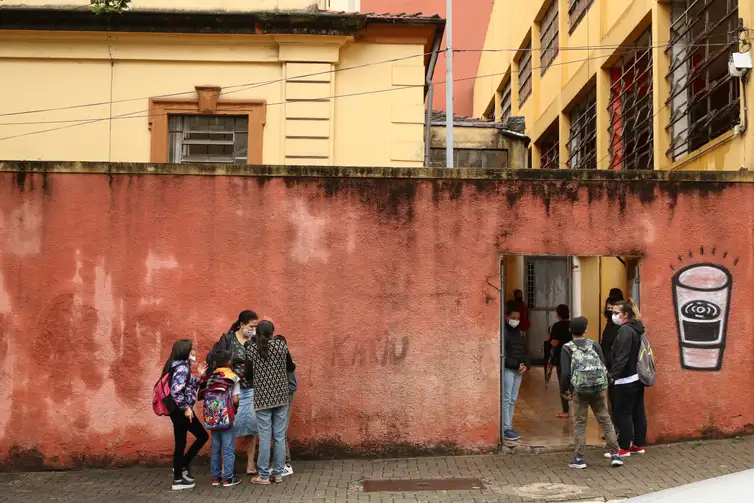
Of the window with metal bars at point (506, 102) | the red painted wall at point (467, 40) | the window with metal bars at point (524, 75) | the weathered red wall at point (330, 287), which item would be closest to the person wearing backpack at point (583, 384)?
the weathered red wall at point (330, 287)

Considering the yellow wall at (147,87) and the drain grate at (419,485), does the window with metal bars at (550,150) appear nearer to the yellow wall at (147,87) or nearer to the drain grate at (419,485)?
the yellow wall at (147,87)

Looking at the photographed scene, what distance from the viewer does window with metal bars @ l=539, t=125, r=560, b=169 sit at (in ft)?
72.0

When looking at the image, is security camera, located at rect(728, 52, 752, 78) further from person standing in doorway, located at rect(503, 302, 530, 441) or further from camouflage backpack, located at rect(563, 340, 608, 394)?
camouflage backpack, located at rect(563, 340, 608, 394)

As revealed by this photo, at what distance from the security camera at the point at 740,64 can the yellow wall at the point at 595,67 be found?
187 mm

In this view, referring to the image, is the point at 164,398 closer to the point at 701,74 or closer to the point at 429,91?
the point at 429,91

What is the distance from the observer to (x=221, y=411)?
7.47 metres

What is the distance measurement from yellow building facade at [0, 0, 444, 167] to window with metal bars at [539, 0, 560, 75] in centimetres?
823

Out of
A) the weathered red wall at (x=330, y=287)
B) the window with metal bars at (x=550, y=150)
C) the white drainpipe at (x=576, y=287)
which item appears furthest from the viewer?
the window with metal bars at (x=550, y=150)

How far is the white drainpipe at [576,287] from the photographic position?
16.2 meters

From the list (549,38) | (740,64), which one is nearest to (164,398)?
(740,64)

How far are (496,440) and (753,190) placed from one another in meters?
3.99

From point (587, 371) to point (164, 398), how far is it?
4.12m

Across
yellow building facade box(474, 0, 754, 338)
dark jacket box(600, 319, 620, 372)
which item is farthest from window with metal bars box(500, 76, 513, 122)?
dark jacket box(600, 319, 620, 372)

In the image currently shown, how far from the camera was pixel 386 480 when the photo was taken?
7.77 metres
